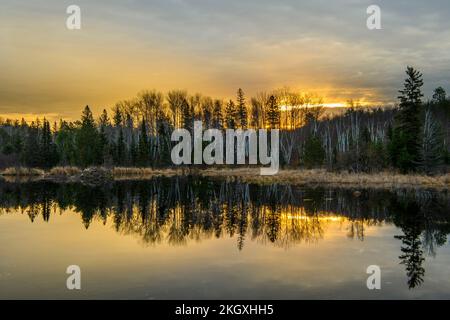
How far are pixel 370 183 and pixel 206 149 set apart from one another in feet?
132

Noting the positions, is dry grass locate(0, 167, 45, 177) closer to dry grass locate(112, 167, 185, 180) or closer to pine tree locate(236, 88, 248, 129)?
dry grass locate(112, 167, 185, 180)

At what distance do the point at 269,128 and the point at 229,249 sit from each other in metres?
74.9

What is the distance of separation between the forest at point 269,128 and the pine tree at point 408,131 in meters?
0.09

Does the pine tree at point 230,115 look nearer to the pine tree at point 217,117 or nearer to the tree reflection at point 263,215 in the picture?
the pine tree at point 217,117

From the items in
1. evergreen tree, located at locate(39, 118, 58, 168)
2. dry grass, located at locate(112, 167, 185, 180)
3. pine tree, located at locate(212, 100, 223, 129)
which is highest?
pine tree, located at locate(212, 100, 223, 129)

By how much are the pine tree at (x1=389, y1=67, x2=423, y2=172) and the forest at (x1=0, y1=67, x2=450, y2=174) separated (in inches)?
3.4

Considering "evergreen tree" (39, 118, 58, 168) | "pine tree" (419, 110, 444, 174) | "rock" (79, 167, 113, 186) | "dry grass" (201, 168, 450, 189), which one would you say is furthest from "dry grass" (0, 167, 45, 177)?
"pine tree" (419, 110, 444, 174)

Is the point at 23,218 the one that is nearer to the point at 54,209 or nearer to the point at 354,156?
the point at 54,209

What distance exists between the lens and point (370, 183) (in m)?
38.2

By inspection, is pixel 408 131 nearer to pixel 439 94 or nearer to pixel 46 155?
pixel 46 155

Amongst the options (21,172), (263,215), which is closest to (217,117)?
(21,172)

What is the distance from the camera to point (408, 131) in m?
43.1

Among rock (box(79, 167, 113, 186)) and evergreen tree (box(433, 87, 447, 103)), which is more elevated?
evergreen tree (box(433, 87, 447, 103))

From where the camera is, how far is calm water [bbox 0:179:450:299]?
9.84 metres
